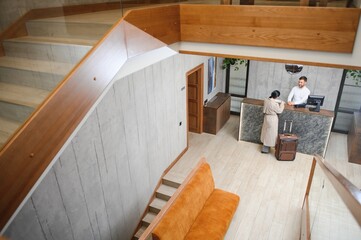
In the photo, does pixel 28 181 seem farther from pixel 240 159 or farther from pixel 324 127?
pixel 324 127

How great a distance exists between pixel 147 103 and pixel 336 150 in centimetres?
513

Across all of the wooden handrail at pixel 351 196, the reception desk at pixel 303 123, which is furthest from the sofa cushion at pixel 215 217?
the reception desk at pixel 303 123

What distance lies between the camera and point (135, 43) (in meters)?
2.58

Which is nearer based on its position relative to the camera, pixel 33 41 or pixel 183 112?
pixel 33 41

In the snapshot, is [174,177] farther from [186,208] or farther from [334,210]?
[334,210]

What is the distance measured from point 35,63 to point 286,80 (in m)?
7.46

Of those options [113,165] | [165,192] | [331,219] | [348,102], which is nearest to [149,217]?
[165,192]

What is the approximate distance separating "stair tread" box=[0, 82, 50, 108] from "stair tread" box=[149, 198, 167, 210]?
4.05 meters

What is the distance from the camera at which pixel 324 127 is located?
252 inches

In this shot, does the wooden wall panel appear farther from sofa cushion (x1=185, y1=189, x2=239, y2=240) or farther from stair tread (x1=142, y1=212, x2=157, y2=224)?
stair tread (x1=142, y1=212, x2=157, y2=224)

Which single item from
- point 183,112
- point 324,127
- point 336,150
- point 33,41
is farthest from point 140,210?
point 336,150

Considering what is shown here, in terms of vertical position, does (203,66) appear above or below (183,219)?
above

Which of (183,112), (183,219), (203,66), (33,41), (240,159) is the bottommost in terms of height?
(240,159)

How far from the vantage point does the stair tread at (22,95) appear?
5.52ft
